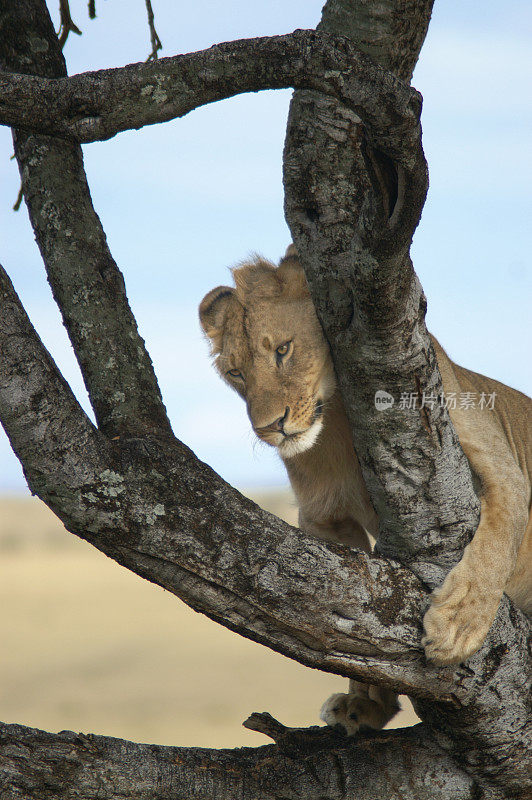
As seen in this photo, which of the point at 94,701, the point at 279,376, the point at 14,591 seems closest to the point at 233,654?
→ the point at 94,701

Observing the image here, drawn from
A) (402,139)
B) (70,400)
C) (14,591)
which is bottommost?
(70,400)

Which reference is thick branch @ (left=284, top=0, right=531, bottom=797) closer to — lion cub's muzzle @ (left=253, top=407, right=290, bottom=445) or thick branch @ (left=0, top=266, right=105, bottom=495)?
lion cub's muzzle @ (left=253, top=407, right=290, bottom=445)

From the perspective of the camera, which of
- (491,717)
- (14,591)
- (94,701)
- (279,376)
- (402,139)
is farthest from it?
(14,591)

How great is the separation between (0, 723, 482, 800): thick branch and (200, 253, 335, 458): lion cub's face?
50.1 inches

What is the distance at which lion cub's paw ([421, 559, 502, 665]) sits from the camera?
3129 mm

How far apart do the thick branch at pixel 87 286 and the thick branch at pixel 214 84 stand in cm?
127

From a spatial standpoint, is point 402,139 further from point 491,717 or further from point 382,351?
point 491,717

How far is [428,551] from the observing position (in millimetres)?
3373

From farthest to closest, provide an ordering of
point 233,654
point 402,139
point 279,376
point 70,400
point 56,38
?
1. point 233,654
2. point 56,38
3. point 279,376
4. point 70,400
5. point 402,139

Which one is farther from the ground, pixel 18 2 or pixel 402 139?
pixel 18 2

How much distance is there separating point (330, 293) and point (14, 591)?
25688 mm

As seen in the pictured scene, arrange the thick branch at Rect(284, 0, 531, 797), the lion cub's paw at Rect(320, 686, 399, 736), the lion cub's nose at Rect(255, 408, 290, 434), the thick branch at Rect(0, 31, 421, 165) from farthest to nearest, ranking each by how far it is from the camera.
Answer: the lion cub's paw at Rect(320, 686, 399, 736), the lion cub's nose at Rect(255, 408, 290, 434), the thick branch at Rect(284, 0, 531, 797), the thick branch at Rect(0, 31, 421, 165)

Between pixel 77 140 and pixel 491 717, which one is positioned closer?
pixel 77 140

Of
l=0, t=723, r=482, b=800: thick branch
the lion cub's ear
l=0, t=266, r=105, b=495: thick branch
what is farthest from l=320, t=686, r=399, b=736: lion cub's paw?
l=0, t=266, r=105, b=495: thick branch
